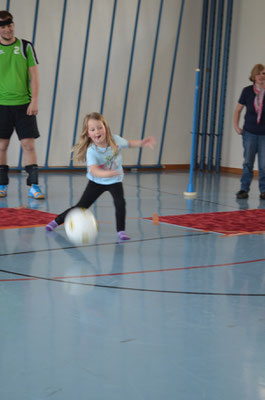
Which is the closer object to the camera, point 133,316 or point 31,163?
point 133,316

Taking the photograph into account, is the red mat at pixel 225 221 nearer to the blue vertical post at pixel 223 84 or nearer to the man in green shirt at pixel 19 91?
the man in green shirt at pixel 19 91

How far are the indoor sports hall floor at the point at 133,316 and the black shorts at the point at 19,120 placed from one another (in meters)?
1.70

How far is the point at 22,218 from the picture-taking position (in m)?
4.84

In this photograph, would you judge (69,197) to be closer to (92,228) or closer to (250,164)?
(250,164)

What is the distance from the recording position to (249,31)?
30.7 feet

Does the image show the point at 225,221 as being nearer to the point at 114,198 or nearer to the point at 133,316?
the point at 114,198

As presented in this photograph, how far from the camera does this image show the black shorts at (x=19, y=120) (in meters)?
5.87

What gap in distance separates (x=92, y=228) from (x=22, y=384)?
2004 mm

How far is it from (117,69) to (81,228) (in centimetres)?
599

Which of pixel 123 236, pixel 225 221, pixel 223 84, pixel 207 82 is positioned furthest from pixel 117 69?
pixel 123 236

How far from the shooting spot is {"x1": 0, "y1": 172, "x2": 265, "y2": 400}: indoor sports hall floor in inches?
75.1

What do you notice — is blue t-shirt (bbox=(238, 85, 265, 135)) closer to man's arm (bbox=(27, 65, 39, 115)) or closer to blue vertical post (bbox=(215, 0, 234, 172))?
man's arm (bbox=(27, 65, 39, 115))

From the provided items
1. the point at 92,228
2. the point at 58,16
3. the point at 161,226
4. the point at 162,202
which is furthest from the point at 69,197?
the point at 58,16

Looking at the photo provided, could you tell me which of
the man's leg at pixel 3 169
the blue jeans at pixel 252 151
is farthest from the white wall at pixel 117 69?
the blue jeans at pixel 252 151
